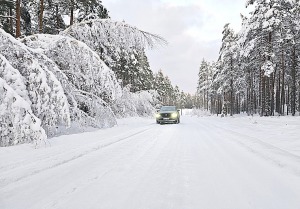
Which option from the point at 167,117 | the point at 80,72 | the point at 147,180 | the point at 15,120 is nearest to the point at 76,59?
the point at 80,72

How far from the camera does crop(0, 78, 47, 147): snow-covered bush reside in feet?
23.6

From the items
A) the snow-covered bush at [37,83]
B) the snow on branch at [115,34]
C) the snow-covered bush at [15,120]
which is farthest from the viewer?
the snow on branch at [115,34]

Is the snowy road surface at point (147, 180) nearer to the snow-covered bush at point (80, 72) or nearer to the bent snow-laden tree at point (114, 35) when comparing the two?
the snow-covered bush at point (80, 72)

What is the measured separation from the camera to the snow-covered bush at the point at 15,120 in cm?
720

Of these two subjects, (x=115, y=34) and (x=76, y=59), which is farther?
(x=115, y=34)

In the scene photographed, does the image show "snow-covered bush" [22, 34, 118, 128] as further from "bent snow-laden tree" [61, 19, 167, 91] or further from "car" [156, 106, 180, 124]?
"car" [156, 106, 180, 124]

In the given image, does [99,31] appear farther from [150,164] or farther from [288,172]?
[288,172]

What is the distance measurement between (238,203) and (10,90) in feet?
21.0

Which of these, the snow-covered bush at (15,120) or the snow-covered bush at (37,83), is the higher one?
the snow-covered bush at (37,83)

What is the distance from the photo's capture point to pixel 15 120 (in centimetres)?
733

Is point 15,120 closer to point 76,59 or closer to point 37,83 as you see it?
point 37,83

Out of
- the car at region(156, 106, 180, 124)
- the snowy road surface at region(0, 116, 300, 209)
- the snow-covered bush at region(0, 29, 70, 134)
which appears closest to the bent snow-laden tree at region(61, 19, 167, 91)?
the snow-covered bush at region(0, 29, 70, 134)

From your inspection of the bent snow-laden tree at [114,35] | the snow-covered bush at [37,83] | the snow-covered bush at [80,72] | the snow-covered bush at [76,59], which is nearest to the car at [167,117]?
the snow-covered bush at [80,72]

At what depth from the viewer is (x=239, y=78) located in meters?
50.8
